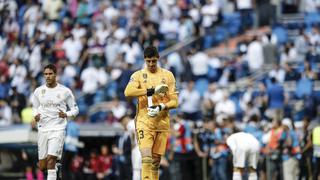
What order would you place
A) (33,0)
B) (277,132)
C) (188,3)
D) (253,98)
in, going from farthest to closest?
(33,0) → (188,3) → (253,98) → (277,132)

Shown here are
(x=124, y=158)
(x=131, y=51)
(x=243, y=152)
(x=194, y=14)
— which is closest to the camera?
(x=243, y=152)

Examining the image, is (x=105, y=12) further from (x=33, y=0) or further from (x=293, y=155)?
(x=293, y=155)

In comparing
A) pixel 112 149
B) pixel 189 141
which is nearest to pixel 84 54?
pixel 112 149

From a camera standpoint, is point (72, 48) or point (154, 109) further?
point (72, 48)

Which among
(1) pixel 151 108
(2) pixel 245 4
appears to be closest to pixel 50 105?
Result: (1) pixel 151 108

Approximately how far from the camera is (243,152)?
76.5ft

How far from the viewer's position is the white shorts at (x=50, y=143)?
21.3 meters

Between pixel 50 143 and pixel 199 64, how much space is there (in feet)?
42.9

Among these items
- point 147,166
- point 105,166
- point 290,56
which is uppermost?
point 290,56

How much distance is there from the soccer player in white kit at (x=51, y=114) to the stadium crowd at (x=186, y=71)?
516 centimetres

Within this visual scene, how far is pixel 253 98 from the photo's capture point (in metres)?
31.5

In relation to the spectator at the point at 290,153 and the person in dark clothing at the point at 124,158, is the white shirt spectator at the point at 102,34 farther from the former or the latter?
the spectator at the point at 290,153

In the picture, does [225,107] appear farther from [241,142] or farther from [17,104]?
[241,142]

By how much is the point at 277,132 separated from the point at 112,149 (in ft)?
21.4
